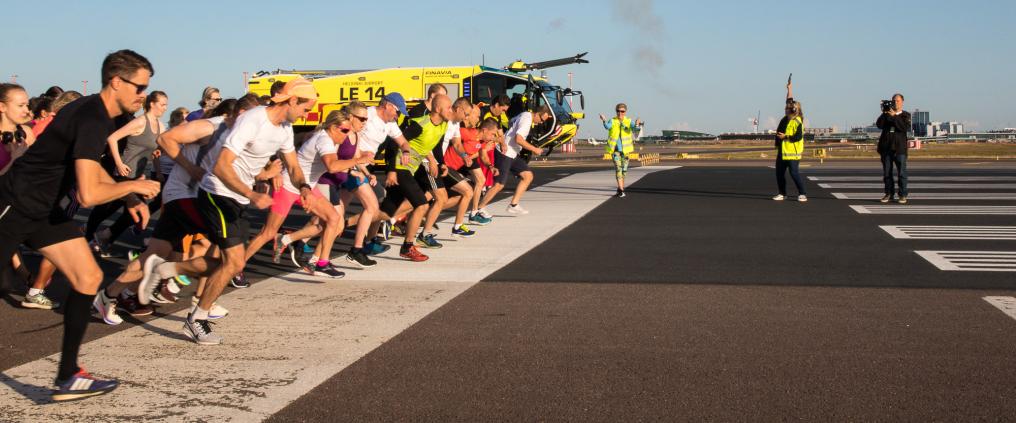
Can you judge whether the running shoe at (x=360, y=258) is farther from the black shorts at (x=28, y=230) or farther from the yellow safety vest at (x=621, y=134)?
the yellow safety vest at (x=621, y=134)

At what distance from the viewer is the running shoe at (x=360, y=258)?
9.82 m

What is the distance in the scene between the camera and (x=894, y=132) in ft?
53.1

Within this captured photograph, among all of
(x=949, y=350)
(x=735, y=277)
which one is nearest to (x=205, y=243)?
(x=735, y=277)

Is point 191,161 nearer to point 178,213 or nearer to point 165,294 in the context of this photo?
point 178,213

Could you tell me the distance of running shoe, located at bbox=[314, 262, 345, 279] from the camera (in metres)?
9.02

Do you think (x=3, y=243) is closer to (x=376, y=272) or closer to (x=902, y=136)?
(x=376, y=272)

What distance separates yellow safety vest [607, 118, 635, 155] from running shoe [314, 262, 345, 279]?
10246 mm

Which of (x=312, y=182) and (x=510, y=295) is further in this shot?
(x=312, y=182)

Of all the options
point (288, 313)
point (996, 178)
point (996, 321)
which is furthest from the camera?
point (996, 178)

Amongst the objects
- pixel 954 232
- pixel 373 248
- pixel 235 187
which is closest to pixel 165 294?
pixel 235 187

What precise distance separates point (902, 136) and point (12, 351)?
13.8 metres

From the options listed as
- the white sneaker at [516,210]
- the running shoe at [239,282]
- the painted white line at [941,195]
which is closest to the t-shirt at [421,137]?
the running shoe at [239,282]

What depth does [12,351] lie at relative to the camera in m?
6.11

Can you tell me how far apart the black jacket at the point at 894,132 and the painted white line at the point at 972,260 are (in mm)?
5829
